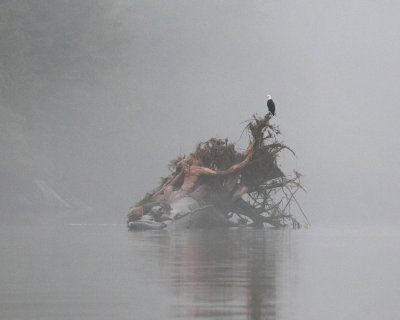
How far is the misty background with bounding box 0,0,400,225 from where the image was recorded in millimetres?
50469

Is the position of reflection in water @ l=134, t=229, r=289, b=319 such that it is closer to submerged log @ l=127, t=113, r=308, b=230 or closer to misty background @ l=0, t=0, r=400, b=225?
submerged log @ l=127, t=113, r=308, b=230

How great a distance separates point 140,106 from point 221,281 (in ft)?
267

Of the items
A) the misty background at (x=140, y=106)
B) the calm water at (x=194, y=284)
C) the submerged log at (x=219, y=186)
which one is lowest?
the calm water at (x=194, y=284)

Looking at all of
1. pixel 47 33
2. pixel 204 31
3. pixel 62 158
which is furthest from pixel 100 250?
pixel 204 31

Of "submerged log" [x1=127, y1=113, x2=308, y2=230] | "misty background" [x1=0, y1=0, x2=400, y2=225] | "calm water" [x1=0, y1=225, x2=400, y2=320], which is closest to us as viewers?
"calm water" [x1=0, y1=225, x2=400, y2=320]

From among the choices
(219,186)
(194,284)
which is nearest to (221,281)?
(194,284)

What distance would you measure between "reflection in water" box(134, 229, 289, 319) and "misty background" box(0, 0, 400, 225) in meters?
19.9

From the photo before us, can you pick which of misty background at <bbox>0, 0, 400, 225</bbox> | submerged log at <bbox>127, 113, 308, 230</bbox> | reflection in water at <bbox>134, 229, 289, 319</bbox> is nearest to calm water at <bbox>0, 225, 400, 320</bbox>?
reflection in water at <bbox>134, 229, 289, 319</bbox>

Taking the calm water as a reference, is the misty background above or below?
above

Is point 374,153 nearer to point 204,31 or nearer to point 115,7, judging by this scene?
point 204,31

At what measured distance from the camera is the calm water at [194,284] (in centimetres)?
691

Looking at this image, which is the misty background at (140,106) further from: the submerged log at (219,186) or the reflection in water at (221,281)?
the reflection in water at (221,281)

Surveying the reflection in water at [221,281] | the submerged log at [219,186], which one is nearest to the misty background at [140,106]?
the submerged log at [219,186]

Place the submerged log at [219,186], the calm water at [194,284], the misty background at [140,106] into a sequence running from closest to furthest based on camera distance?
the calm water at [194,284], the submerged log at [219,186], the misty background at [140,106]
